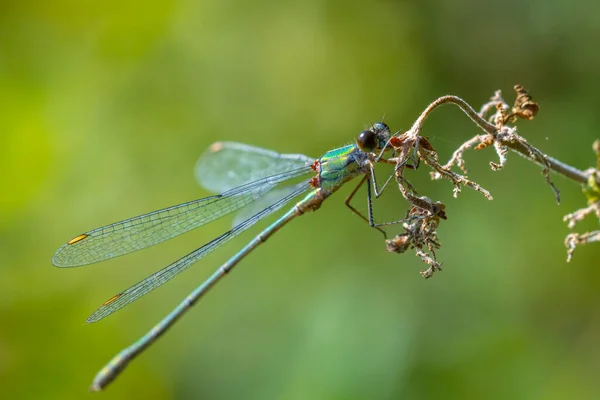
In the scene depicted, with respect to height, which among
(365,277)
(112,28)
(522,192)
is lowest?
(365,277)

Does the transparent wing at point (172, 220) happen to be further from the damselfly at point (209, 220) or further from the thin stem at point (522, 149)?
the thin stem at point (522, 149)

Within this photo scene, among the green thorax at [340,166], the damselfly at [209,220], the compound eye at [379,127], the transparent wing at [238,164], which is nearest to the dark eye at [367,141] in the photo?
the compound eye at [379,127]

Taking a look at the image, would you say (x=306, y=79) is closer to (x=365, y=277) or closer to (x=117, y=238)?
(x=365, y=277)

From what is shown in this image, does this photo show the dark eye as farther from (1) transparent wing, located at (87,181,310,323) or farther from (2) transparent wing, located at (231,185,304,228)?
(2) transparent wing, located at (231,185,304,228)

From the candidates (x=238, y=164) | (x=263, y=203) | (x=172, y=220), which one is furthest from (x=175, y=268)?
(x=238, y=164)

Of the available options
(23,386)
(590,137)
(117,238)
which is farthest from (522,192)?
(23,386)

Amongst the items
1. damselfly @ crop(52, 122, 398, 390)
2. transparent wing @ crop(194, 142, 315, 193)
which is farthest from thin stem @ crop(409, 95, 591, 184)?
transparent wing @ crop(194, 142, 315, 193)
